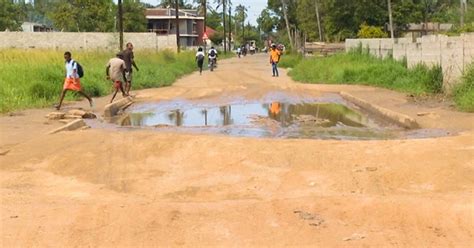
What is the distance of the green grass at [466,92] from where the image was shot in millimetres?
14273

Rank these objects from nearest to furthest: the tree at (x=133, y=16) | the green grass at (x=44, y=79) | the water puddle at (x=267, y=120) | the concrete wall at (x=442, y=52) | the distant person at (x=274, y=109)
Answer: the water puddle at (x=267, y=120), the distant person at (x=274, y=109), the concrete wall at (x=442, y=52), the green grass at (x=44, y=79), the tree at (x=133, y=16)

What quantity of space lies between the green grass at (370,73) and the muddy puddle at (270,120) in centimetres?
272

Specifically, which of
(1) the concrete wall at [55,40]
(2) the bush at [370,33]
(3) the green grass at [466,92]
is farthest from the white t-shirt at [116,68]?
(1) the concrete wall at [55,40]

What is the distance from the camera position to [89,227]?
18.7 ft

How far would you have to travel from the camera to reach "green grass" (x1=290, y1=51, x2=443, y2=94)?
19.2 meters

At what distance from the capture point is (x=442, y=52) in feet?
60.3

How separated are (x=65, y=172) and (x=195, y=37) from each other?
3598 inches

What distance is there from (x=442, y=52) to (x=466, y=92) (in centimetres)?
342

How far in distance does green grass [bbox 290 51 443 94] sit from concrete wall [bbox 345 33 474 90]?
360 millimetres

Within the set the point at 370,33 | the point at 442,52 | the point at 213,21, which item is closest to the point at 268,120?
the point at 442,52

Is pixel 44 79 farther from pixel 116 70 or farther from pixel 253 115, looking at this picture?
pixel 253 115

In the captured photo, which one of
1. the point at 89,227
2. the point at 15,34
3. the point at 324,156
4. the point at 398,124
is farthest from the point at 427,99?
the point at 15,34

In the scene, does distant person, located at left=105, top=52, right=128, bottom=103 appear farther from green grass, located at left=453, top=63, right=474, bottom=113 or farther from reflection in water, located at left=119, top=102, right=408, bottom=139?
green grass, located at left=453, top=63, right=474, bottom=113

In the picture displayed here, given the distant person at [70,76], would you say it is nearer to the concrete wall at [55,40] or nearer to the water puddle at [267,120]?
the water puddle at [267,120]
